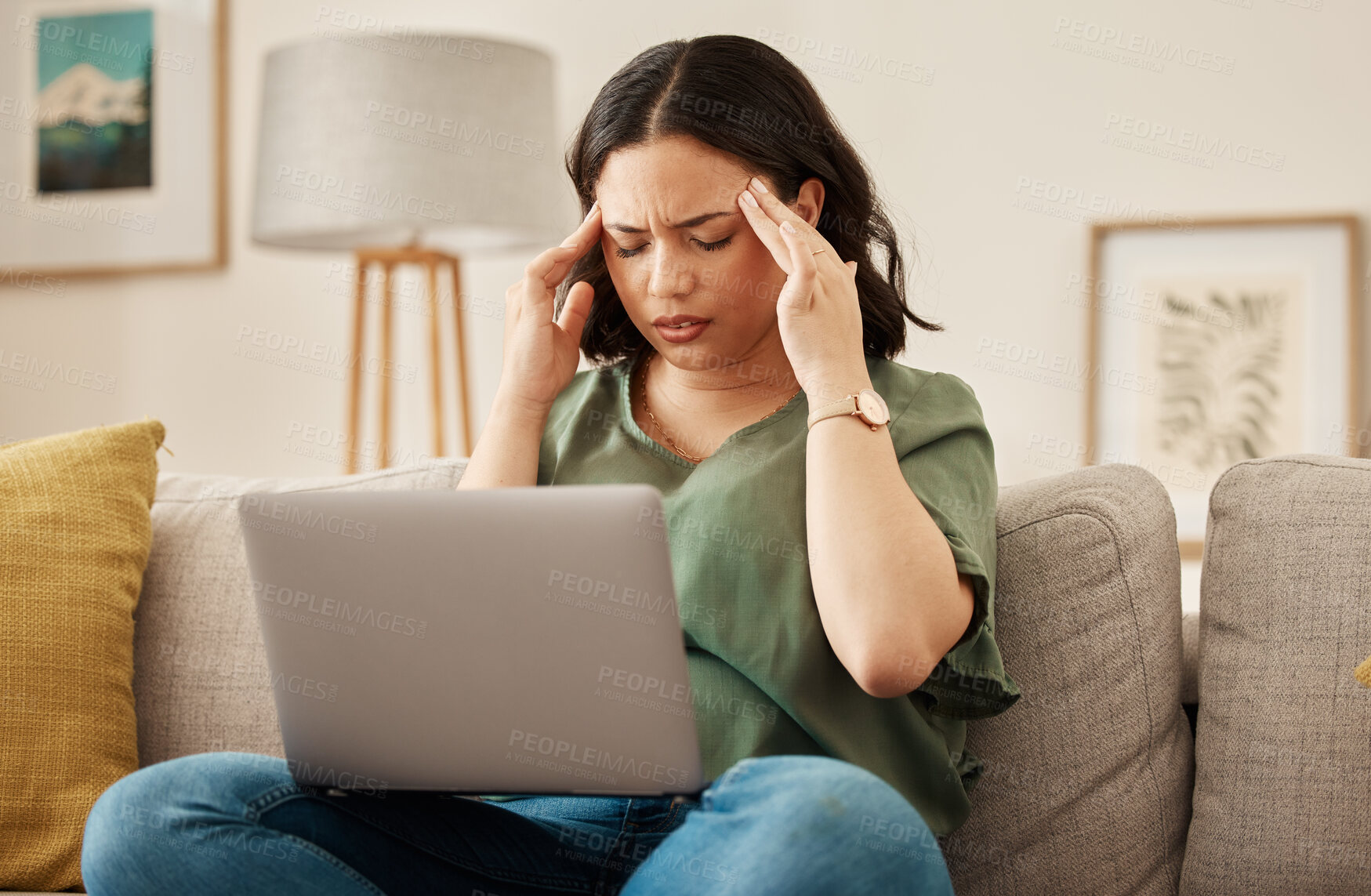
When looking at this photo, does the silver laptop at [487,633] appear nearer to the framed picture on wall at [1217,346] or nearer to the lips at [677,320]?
the lips at [677,320]

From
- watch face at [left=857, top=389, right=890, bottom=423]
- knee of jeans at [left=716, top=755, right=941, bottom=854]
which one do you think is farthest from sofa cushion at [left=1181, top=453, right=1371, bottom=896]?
knee of jeans at [left=716, top=755, right=941, bottom=854]

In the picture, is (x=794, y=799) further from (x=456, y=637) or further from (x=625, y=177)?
(x=625, y=177)

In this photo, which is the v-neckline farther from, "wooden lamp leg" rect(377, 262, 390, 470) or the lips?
"wooden lamp leg" rect(377, 262, 390, 470)

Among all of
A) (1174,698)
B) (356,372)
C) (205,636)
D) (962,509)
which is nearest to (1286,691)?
(1174,698)

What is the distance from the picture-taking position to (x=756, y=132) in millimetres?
1247

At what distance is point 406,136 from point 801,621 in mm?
1482

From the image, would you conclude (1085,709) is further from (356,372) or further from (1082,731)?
(356,372)

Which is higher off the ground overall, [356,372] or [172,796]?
[356,372]

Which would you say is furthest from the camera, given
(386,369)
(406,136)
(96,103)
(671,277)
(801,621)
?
(96,103)

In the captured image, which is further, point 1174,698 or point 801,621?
point 1174,698

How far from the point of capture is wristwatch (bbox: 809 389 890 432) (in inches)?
43.8

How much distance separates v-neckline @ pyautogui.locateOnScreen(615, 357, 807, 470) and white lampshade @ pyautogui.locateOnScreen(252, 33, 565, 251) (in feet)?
3.34

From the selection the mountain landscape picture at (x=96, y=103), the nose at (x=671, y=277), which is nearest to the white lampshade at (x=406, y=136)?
the mountain landscape picture at (x=96, y=103)

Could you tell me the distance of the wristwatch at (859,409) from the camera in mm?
1111
